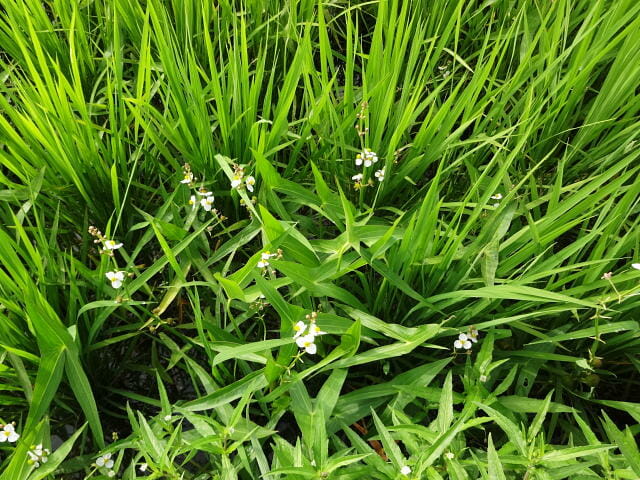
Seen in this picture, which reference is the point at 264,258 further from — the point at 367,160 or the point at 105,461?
the point at 105,461

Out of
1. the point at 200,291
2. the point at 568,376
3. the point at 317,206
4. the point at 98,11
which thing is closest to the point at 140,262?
the point at 200,291

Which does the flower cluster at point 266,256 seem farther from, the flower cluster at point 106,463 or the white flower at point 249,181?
the flower cluster at point 106,463

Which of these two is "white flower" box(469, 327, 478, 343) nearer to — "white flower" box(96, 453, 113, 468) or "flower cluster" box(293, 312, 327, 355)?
"flower cluster" box(293, 312, 327, 355)

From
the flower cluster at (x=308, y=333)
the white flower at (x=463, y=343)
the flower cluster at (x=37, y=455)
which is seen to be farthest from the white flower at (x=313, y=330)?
the flower cluster at (x=37, y=455)

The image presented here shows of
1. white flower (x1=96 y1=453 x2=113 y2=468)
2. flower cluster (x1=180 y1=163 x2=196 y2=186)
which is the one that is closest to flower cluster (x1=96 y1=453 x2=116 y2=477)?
white flower (x1=96 y1=453 x2=113 y2=468)

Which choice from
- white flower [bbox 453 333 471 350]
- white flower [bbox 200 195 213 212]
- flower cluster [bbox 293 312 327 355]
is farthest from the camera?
white flower [bbox 200 195 213 212]

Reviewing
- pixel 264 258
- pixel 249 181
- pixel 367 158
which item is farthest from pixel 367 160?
pixel 264 258
